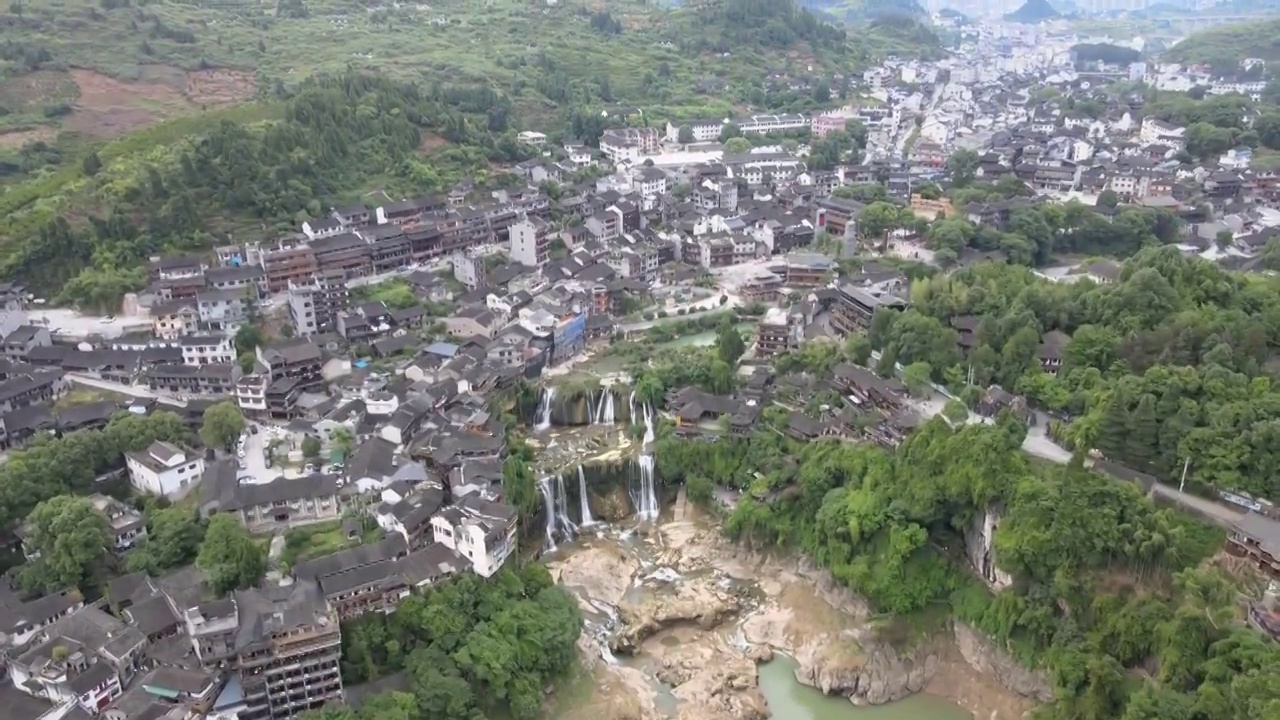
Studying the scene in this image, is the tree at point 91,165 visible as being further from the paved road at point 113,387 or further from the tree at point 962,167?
the tree at point 962,167

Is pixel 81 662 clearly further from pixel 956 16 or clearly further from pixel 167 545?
pixel 956 16

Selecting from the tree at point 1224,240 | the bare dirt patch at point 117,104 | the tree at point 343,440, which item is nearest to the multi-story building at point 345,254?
the tree at point 343,440

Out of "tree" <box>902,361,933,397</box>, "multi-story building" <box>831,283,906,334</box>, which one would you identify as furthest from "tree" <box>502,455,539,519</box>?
"multi-story building" <box>831,283,906,334</box>

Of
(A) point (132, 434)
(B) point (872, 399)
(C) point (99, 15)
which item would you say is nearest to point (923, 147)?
(B) point (872, 399)

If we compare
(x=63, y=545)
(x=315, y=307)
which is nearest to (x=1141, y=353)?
(x=315, y=307)

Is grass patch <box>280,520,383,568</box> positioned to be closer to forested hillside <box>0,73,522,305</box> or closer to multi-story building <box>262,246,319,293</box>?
multi-story building <box>262,246,319,293</box>

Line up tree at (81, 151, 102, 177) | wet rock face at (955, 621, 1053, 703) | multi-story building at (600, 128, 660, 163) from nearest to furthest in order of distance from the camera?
wet rock face at (955, 621, 1053, 703)
tree at (81, 151, 102, 177)
multi-story building at (600, 128, 660, 163)

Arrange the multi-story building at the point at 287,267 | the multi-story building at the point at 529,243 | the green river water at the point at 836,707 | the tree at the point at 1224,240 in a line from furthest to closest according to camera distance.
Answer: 1. the multi-story building at the point at 529,243
2. the tree at the point at 1224,240
3. the multi-story building at the point at 287,267
4. the green river water at the point at 836,707
